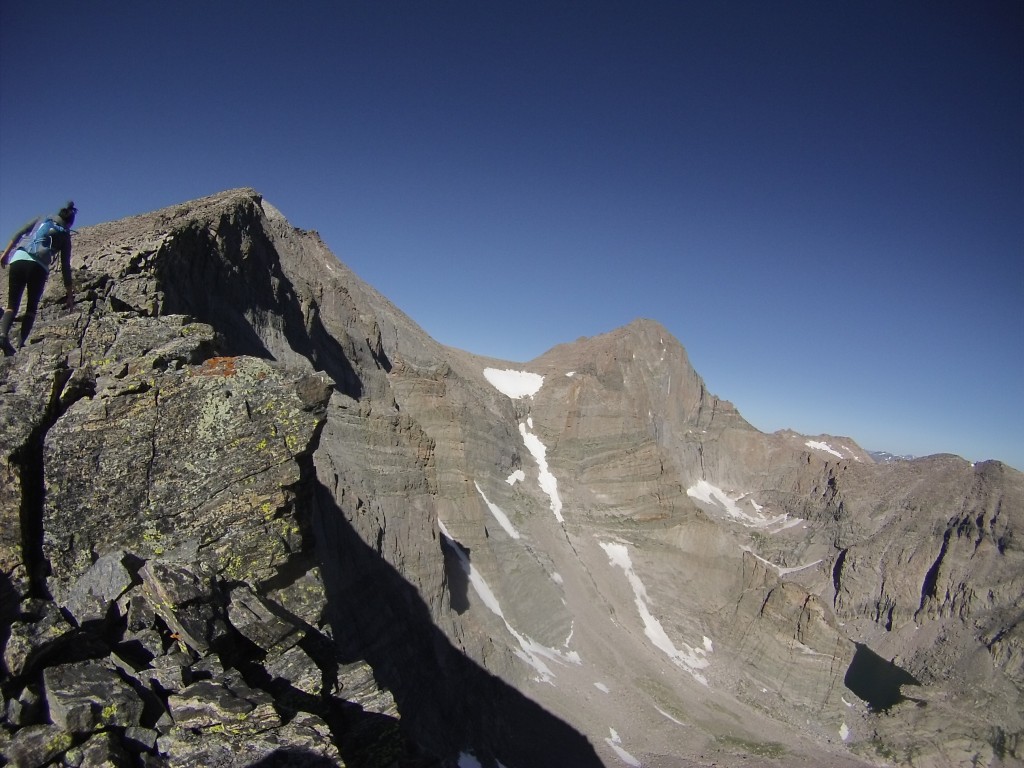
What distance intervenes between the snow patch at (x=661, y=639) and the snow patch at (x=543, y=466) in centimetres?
826

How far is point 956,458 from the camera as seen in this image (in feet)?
388

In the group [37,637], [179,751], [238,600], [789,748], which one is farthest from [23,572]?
[789,748]

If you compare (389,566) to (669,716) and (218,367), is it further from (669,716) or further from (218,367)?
(669,716)

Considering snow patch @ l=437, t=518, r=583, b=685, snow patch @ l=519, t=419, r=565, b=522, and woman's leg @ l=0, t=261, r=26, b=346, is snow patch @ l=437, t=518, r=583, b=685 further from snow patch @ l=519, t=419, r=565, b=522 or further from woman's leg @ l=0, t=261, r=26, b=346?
woman's leg @ l=0, t=261, r=26, b=346

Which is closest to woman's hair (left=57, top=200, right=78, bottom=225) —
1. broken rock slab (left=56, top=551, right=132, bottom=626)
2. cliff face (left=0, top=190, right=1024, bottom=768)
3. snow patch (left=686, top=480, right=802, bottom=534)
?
cliff face (left=0, top=190, right=1024, bottom=768)

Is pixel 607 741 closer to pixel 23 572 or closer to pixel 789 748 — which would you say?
pixel 789 748

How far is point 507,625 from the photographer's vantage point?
43406 mm

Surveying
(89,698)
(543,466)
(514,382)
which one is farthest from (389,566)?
(514,382)

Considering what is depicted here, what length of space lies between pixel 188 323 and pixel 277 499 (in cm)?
408

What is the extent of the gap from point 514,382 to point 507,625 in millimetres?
53249

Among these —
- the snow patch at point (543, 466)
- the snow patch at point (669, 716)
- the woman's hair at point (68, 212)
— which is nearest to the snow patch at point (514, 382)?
the snow patch at point (543, 466)

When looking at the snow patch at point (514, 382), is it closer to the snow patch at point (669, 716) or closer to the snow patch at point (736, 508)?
the snow patch at point (669, 716)

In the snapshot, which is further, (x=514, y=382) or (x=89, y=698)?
(x=514, y=382)

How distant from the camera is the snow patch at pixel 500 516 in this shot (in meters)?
52.9
